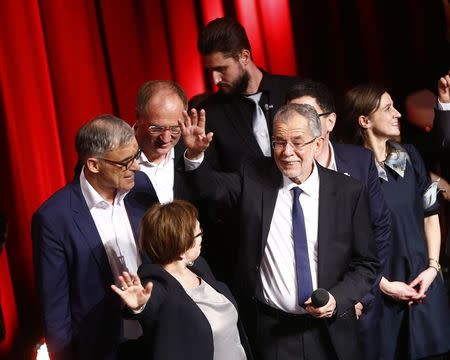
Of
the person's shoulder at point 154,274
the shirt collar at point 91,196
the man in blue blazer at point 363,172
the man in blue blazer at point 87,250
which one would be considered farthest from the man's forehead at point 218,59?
the person's shoulder at point 154,274

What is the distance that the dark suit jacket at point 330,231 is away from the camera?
9.69 feet

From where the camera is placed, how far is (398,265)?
3547 mm

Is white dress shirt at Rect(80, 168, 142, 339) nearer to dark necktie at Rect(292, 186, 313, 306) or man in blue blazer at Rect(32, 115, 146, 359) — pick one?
man in blue blazer at Rect(32, 115, 146, 359)

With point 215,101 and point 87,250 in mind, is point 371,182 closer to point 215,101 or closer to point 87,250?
point 215,101

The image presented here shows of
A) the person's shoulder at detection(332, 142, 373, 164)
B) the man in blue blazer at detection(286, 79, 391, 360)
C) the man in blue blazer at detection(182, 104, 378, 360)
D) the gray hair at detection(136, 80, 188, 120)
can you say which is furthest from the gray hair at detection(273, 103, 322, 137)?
the gray hair at detection(136, 80, 188, 120)

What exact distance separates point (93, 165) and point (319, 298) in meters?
0.89

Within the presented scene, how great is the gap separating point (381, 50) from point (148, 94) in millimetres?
2059

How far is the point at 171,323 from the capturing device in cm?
260

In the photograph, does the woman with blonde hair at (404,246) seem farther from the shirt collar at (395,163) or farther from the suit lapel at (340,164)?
the suit lapel at (340,164)

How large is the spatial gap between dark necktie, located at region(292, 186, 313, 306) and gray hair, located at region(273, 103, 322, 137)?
0.27 metres

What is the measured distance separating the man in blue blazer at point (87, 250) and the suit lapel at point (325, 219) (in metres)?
0.68

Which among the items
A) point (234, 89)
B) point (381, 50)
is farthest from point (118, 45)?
point (381, 50)

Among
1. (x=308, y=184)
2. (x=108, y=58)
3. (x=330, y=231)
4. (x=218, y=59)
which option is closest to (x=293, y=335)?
(x=330, y=231)

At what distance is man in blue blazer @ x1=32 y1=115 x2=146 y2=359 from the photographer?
281 cm
